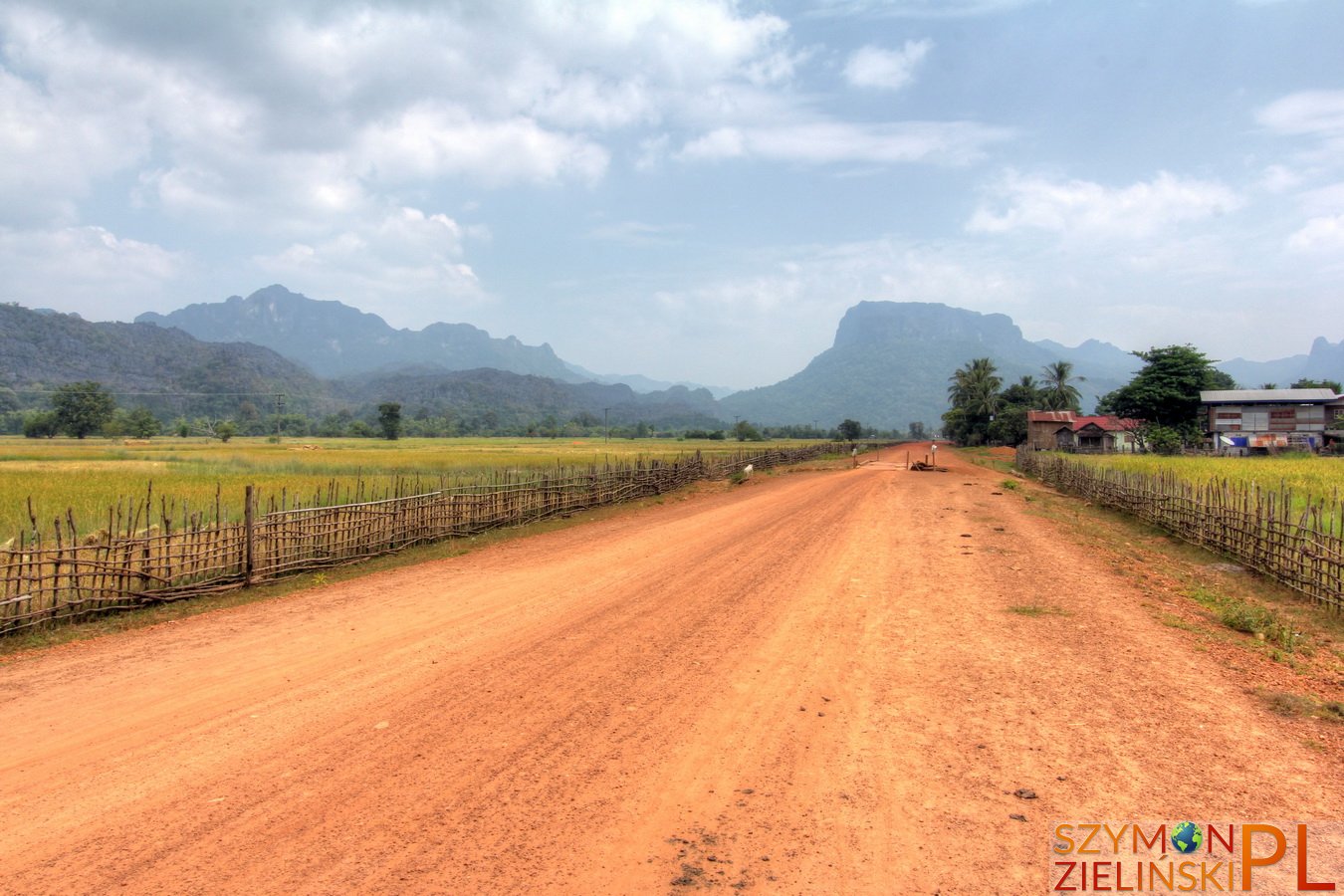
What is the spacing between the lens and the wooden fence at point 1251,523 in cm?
934

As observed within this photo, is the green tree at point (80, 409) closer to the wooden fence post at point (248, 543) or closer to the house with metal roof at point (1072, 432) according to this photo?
the wooden fence post at point (248, 543)

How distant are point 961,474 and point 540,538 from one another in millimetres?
24948

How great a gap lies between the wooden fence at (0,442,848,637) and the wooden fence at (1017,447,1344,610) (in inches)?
561

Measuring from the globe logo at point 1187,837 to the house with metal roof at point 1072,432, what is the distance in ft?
203

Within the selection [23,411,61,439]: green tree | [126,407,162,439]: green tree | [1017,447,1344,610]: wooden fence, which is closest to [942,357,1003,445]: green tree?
[1017,447,1344,610]: wooden fence

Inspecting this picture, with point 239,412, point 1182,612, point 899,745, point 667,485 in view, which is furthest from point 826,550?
point 239,412

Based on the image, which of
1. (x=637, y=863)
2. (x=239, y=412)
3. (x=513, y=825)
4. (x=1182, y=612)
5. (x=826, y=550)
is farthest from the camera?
(x=239, y=412)

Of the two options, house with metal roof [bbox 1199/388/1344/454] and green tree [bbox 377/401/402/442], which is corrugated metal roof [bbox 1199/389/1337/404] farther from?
green tree [bbox 377/401/402/442]

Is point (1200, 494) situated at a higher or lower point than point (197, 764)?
higher

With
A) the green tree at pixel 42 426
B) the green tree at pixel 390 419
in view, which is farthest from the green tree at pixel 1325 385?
the green tree at pixel 42 426

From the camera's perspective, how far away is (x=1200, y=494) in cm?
1459

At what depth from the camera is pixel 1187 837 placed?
3787mm

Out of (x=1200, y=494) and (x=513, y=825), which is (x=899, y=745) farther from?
(x=1200, y=494)

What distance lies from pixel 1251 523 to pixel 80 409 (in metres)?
93.0
